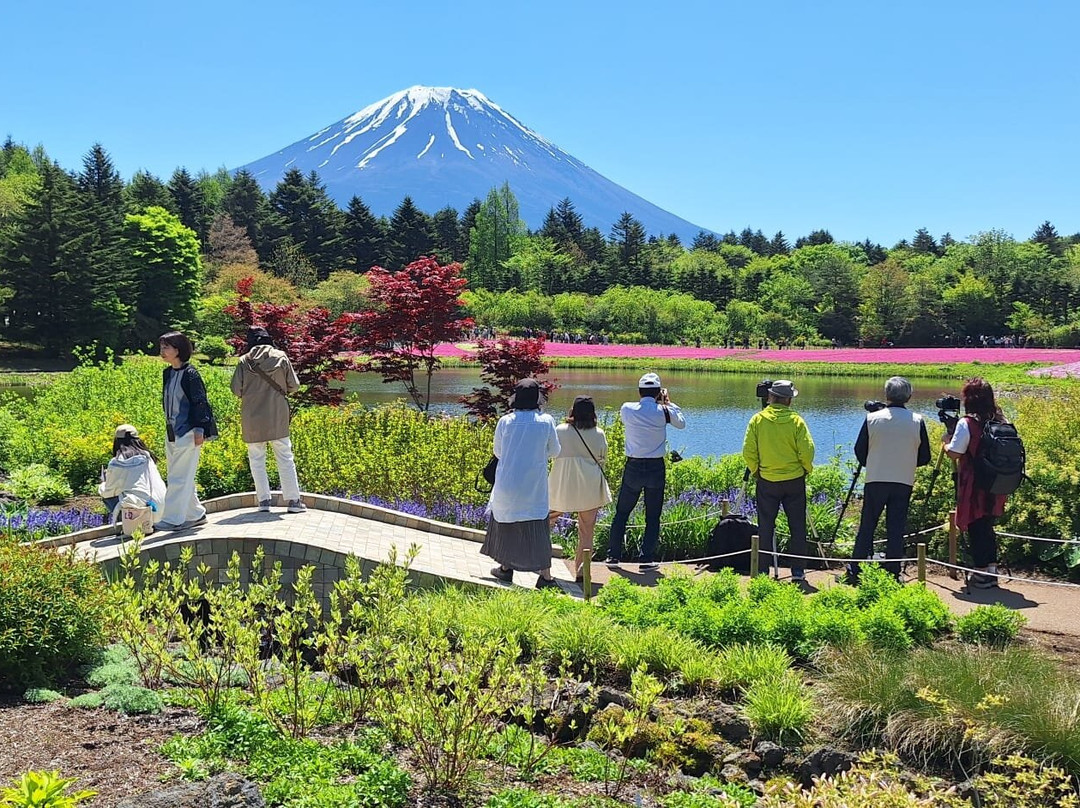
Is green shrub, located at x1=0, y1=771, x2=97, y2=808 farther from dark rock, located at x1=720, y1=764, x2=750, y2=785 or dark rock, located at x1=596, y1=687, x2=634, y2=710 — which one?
dark rock, located at x1=720, y1=764, x2=750, y2=785

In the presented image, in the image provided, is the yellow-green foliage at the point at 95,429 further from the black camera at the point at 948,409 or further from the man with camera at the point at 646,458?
the black camera at the point at 948,409

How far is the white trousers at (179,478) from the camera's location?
22.9ft

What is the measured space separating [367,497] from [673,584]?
4.85m

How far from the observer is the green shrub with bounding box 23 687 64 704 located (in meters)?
4.30

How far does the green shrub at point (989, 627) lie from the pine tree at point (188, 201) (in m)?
68.0

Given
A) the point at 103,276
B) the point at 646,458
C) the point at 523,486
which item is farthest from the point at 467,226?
the point at 523,486

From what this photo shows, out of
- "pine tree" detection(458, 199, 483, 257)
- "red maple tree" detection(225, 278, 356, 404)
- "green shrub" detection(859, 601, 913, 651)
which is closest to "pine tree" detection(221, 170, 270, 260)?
"pine tree" detection(458, 199, 483, 257)

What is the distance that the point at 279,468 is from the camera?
7.78 metres

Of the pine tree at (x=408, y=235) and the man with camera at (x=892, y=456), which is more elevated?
the pine tree at (x=408, y=235)

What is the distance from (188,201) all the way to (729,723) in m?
72.4

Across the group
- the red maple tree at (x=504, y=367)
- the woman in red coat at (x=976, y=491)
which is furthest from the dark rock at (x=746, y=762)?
the red maple tree at (x=504, y=367)

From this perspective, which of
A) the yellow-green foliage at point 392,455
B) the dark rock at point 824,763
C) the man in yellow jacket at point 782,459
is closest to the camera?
the dark rock at point 824,763

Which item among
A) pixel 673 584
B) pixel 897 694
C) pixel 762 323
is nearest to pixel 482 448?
pixel 673 584

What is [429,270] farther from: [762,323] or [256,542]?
[762,323]
